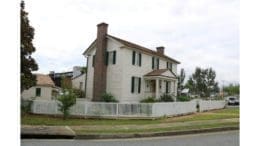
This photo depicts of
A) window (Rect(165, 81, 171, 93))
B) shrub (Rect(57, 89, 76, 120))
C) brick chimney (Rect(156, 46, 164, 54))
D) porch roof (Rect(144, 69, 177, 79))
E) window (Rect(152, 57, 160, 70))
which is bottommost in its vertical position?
shrub (Rect(57, 89, 76, 120))

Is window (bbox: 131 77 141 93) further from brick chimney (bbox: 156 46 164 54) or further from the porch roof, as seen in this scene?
brick chimney (bbox: 156 46 164 54)

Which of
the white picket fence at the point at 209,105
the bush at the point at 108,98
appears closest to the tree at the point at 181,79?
the white picket fence at the point at 209,105

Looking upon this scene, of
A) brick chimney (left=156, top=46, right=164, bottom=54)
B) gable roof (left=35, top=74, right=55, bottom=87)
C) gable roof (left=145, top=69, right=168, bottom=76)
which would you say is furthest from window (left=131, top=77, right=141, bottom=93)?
gable roof (left=35, top=74, right=55, bottom=87)

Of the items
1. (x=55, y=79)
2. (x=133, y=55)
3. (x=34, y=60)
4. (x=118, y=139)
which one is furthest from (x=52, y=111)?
(x=55, y=79)

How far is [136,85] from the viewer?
23516 millimetres

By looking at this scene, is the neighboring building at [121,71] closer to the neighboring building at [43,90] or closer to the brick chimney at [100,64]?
the brick chimney at [100,64]

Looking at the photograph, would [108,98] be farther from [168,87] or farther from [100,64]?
[168,87]

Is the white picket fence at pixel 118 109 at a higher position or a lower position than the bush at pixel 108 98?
lower

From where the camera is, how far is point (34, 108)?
20.8m

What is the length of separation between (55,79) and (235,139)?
3370cm

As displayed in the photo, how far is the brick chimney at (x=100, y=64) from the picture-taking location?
76.2 feet

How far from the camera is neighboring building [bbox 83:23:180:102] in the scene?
2242 cm
